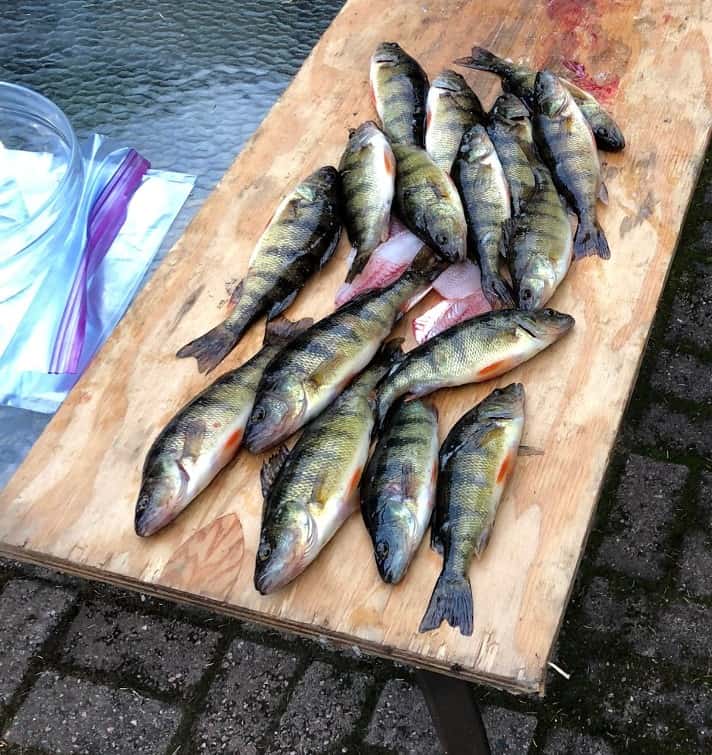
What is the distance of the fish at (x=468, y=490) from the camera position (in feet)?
6.28

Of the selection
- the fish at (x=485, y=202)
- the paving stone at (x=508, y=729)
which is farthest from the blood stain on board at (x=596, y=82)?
the paving stone at (x=508, y=729)

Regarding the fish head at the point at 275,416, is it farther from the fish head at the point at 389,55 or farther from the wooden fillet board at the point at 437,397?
the fish head at the point at 389,55

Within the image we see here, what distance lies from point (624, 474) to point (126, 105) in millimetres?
2890

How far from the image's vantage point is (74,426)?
95.3 inches

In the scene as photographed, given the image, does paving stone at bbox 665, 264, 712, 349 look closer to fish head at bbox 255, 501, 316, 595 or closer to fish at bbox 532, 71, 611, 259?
fish at bbox 532, 71, 611, 259

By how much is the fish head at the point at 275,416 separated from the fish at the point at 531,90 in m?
1.40

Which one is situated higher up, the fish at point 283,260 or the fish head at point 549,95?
the fish head at point 549,95

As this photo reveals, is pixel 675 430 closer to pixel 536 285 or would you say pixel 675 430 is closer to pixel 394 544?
pixel 536 285

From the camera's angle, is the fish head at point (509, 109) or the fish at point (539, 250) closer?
the fish at point (539, 250)

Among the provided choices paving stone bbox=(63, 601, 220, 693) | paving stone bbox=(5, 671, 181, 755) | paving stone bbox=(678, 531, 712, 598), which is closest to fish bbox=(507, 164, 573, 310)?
paving stone bbox=(678, 531, 712, 598)

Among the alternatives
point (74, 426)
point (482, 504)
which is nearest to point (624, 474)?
point (482, 504)

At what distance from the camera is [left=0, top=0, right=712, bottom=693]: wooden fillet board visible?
1.96 meters

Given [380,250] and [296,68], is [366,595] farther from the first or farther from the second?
[296,68]

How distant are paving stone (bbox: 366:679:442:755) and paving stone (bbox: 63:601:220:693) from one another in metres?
0.67
